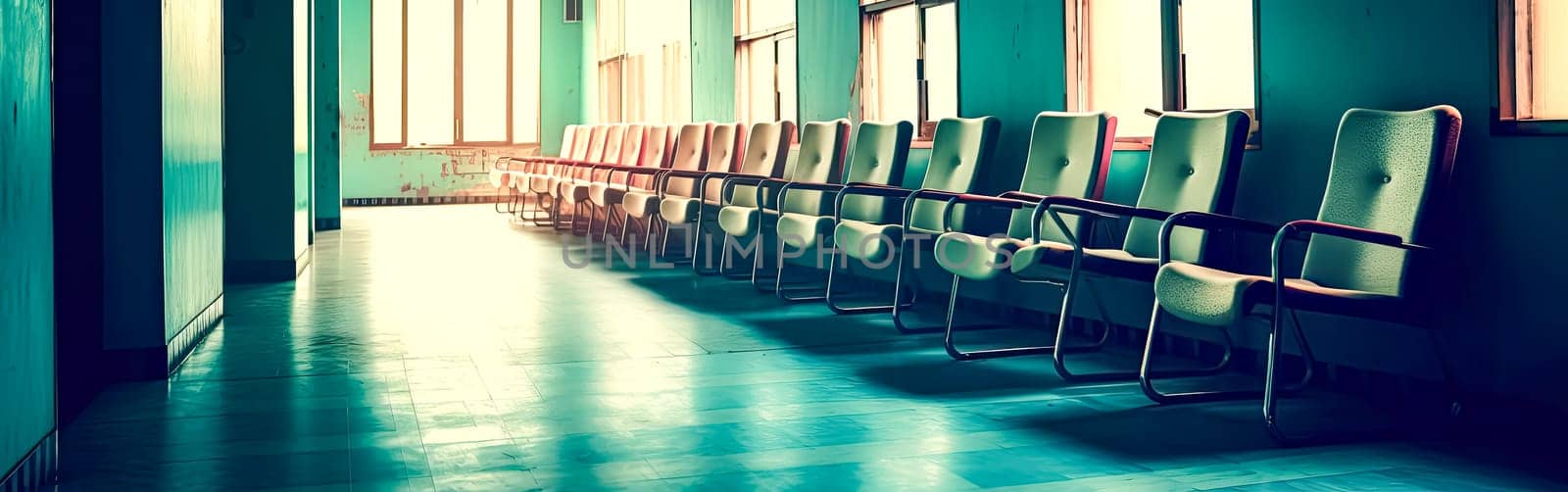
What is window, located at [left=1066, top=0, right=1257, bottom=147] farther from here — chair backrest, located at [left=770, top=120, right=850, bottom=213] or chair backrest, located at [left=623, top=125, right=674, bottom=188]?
chair backrest, located at [left=623, top=125, right=674, bottom=188]

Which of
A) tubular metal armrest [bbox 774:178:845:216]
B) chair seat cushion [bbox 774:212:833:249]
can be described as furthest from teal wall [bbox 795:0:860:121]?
→ chair seat cushion [bbox 774:212:833:249]

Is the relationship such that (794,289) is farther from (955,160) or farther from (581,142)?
(581,142)

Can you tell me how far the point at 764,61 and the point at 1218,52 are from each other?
4827 millimetres

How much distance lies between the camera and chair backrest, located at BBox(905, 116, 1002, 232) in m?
5.36

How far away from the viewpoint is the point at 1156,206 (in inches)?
172

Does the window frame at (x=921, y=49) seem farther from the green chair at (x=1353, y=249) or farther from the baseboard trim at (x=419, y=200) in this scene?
the baseboard trim at (x=419, y=200)

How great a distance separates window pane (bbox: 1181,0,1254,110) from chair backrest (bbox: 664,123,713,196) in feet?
13.9

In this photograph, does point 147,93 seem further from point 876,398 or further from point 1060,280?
point 1060,280

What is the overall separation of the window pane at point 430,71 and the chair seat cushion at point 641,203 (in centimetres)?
796

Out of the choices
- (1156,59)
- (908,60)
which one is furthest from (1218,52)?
(908,60)

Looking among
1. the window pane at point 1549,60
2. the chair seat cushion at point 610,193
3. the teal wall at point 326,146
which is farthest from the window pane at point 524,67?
the window pane at point 1549,60

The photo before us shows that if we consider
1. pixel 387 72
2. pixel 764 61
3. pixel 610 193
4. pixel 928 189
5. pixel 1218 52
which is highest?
pixel 387 72

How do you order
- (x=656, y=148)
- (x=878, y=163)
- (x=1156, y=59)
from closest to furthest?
(x=1156, y=59), (x=878, y=163), (x=656, y=148)

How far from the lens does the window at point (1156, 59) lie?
4.63m
